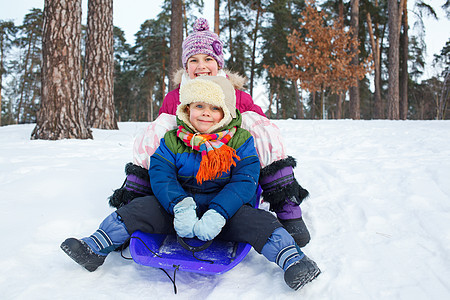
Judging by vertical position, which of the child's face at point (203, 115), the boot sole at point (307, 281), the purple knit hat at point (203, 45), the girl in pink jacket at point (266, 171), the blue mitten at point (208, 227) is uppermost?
the purple knit hat at point (203, 45)

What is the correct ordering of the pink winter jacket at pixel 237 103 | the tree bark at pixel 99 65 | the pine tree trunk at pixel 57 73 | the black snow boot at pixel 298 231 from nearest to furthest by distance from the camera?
the black snow boot at pixel 298 231, the pink winter jacket at pixel 237 103, the pine tree trunk at pixel 57 73, the tree bark at pixel 99 65

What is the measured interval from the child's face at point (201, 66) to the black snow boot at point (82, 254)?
52.7 inches

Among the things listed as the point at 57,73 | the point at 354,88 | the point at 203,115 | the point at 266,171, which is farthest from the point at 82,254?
the point at 354,88

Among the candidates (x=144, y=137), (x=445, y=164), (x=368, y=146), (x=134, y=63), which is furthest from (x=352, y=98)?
(x=134, y=63)

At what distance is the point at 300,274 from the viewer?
1.28 meters

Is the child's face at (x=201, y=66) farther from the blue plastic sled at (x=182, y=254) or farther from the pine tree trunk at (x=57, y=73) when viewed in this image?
the pine tree trunk at (x=57, y=73)

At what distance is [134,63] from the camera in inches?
837

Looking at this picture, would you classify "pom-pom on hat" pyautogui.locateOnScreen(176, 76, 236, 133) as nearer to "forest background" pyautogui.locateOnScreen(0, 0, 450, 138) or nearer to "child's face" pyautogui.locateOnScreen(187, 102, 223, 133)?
"child's face" pyautogui.locateOnScreen(187, 102, 223, 133)

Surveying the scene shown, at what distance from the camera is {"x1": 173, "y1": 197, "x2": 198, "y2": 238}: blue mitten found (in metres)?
1.44

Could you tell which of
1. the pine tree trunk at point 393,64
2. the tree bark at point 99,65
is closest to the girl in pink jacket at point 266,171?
the tree bark at point 99,65

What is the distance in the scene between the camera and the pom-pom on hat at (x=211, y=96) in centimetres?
177

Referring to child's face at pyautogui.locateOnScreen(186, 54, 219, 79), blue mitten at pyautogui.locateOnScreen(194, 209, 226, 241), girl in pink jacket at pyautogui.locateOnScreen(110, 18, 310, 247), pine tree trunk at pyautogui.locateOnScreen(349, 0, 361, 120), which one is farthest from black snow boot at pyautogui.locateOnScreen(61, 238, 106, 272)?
pine tree trunk at pyautogui.locateOnScreen(349, 0, 361, 120)

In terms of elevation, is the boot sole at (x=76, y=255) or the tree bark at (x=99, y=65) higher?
the tree bark at (x=99, y=65)

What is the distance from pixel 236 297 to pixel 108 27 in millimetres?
6053
